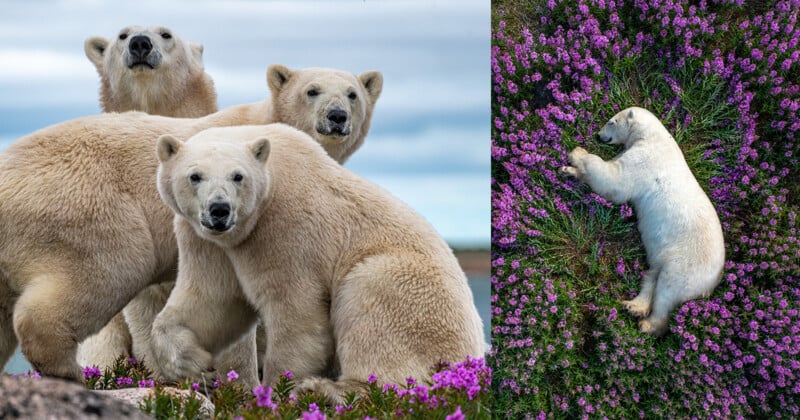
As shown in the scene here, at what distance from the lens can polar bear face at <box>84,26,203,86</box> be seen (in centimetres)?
566

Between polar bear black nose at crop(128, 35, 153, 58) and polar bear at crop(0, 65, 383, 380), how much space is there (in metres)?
0.55

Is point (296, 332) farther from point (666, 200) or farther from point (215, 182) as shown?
point (666, 200)

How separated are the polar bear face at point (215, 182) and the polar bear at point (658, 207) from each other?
1646 millimetres

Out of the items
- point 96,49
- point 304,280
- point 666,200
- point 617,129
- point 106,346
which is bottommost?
point 106,346

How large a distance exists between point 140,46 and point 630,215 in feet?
9.81

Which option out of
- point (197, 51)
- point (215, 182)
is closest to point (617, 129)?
point (215, 182)

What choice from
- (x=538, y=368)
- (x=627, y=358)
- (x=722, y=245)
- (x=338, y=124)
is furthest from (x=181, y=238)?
(x=722, y=245)

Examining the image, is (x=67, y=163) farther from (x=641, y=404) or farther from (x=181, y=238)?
(x=641, y=404)

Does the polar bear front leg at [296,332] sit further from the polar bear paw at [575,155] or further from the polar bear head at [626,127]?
the polar bear head at [626,127]

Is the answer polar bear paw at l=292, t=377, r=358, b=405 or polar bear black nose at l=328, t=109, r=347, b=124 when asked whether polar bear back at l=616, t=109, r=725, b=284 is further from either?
polar bear paw at l=292, t=377, r=358, b=405

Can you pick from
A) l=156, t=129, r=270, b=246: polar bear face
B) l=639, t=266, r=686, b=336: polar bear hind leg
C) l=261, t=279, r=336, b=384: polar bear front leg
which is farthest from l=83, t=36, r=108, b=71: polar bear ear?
l=639, t=266, r=686, b=336: polar bear hind leg

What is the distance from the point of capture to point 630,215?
196 inches

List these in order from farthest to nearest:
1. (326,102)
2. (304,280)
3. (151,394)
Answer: (326,102) → (304,280) → (151,394)

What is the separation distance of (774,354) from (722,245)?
26.1 inches
